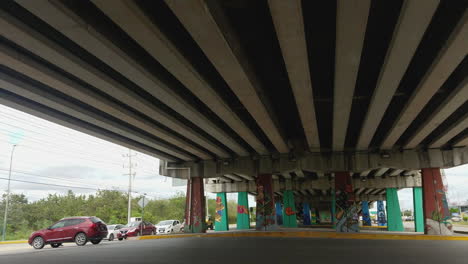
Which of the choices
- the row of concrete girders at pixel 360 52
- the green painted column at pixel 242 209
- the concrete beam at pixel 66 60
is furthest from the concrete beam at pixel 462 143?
the green painted column at pixel 242 209

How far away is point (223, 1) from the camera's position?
30.8 feet

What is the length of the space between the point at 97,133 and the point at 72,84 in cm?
791

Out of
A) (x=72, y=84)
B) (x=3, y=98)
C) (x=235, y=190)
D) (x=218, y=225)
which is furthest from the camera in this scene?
(x=235, y=190)

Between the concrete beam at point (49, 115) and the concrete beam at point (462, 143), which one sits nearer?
the concrete beam at point (49, 115)

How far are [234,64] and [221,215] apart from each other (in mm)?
32345

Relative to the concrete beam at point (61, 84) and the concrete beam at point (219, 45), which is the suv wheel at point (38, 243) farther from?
the concrete beam at point (219, 45)

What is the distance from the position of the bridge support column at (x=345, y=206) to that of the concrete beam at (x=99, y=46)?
1554 centimetres

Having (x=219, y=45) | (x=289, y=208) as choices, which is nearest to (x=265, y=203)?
(x=219, y=45)

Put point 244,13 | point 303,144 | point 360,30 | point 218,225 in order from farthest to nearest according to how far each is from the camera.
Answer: point 218,225, point 303,144, point 244,13, point 360,30

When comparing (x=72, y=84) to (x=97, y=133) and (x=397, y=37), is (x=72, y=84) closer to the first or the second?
(x=97, y=133)

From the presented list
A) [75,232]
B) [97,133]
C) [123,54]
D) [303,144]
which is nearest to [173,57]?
[123,54]

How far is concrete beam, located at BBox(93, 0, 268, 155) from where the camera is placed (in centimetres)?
797

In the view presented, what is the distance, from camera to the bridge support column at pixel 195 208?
94.2 ft

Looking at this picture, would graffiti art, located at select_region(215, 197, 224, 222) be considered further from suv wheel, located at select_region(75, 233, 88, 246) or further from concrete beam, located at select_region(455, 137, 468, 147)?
concrete beam, located at select_region(455, 137, 468, 147)
